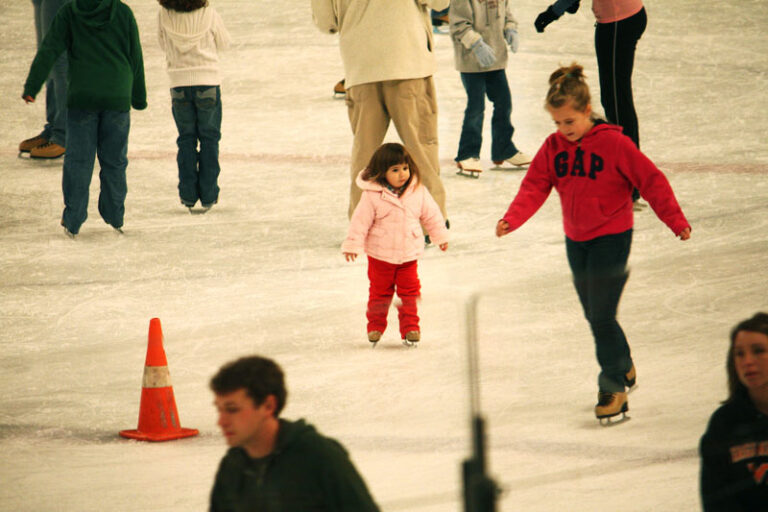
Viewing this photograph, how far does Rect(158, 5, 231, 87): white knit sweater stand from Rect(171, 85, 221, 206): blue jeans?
2.8 inches

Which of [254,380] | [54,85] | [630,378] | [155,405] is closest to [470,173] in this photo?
[54,85]

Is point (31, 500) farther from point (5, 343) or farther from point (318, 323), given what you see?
point (5, 343)

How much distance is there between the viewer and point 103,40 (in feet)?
23.0

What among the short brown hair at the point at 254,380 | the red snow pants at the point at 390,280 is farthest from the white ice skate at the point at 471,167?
the short brown hair at the point at 254,380

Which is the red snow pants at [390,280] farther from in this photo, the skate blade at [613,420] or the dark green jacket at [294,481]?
the dark green jacket at [294,481]

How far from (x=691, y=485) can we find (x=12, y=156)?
7791 millimetres

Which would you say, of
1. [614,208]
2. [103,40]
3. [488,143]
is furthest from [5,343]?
[488,143]

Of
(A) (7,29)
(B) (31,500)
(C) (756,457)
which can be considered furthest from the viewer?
(A) (7,29)

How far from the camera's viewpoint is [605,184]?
432cm

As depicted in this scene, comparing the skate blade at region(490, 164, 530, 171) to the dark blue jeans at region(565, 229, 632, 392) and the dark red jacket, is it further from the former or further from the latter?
the dark blue jeans at region(565, 229, 632, 392)

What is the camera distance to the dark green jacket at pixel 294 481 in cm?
243

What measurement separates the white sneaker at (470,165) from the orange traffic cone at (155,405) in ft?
14.2

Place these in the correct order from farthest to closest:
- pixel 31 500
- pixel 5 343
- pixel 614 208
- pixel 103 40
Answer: pixel 103 40 → pixel 5 343 → pixel 614 208 → pixel 31 500

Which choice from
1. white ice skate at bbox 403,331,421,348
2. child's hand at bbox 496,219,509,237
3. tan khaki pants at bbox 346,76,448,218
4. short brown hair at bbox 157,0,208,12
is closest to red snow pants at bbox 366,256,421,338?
child's hand at bbox 496,219,509,237
